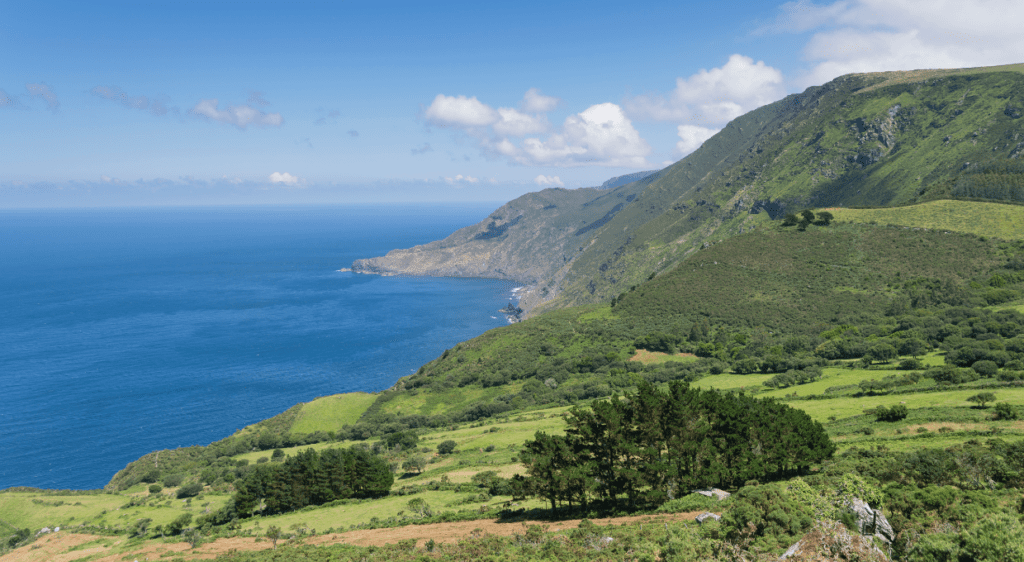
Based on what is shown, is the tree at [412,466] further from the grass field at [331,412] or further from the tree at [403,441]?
the grass field at [331,412]

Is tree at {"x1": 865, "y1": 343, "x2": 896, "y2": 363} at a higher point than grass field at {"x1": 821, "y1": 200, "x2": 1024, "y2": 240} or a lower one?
lower

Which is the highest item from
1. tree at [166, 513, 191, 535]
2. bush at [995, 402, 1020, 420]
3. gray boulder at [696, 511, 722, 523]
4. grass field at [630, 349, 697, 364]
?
bush at [995, 402, 1020, 420]

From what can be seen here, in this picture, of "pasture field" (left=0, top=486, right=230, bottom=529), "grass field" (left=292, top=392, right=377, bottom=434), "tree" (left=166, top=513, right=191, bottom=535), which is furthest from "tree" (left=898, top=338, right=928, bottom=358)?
"grass field" (left=292, top=392, right=377, bottom=434)

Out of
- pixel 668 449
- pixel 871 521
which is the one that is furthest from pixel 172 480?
pixel 871 521

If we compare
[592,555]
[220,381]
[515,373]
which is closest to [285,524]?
[592,555]

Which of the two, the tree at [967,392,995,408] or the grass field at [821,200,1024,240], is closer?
the tree at [967,392,995,408]

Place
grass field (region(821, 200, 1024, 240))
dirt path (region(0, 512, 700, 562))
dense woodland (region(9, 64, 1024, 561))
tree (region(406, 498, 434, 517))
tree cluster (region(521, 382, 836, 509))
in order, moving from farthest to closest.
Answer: grass field (region(821, 200, 1024, 240))
tree (region(406, 498, 434, 517))
tree cluster (region(521, 382, 836, 509))
dirt path (region(0, 512, 700, 562))
dense woodland (region(9, 64, 1024, 561))

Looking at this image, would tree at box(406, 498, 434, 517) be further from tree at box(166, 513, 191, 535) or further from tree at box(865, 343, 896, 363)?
tree at box(865, 343, 896, 363)
